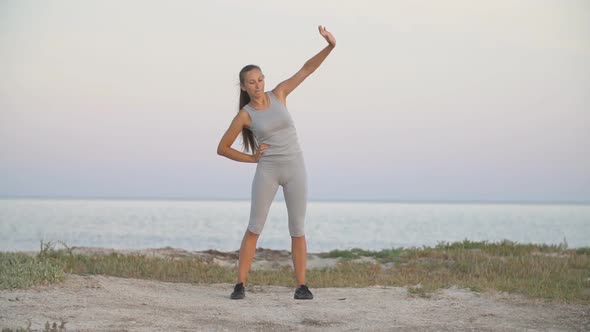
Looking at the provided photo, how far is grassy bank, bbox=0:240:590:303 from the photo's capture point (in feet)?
31.9

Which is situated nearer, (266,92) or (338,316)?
(338,316)

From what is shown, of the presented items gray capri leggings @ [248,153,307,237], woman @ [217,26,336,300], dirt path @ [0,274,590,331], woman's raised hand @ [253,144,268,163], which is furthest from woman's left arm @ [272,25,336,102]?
dirt path @ [0,274,590,331]

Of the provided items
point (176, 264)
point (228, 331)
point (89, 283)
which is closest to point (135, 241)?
point (176, 264)

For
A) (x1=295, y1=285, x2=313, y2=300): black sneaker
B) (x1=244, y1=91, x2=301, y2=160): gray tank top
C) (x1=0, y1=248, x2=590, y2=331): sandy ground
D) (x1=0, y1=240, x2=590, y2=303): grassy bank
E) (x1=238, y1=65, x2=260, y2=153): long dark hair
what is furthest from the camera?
(x1=0, y1=240, x2=590, y2=303): grassy bank

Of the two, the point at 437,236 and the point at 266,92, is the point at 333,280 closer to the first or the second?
the point at 266,92

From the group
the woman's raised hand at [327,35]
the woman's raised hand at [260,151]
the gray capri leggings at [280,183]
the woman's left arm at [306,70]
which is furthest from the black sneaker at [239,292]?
the woman's raised hand at [327,35]

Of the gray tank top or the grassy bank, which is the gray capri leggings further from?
the grassy bank

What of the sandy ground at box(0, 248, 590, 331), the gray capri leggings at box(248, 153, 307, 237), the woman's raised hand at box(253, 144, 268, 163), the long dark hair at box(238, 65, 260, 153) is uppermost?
the long dark hair at box(238, 65, 260, 153)

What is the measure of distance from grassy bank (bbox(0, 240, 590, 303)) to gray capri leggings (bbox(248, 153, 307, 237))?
2.13 meters

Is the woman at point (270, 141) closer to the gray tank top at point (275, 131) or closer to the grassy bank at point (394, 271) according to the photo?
the gray tank top at point (275, 131)

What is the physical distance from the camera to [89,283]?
30.6 ft

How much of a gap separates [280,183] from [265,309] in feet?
4.52

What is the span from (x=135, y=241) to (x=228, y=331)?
30.9 m

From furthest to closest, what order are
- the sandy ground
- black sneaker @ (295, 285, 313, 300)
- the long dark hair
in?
1. black sneaker @ (295, 285, 313, 300)
2. the long dark hair
3. the sandy ground
